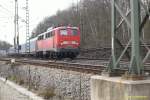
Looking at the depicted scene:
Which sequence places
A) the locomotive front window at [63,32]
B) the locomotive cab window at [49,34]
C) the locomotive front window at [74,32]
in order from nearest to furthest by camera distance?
the locomotive front window at [63,32]
the locomotive front window at [74,32]
the locomotive cab window at [49,34]

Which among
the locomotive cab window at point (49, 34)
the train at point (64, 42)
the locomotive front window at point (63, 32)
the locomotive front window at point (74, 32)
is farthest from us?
the locomotive cab window at point (49, 34)

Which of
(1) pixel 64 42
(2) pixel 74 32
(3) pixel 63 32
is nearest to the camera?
(1) pixel 64 42

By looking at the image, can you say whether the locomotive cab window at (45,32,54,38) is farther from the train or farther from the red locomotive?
the red locomotive

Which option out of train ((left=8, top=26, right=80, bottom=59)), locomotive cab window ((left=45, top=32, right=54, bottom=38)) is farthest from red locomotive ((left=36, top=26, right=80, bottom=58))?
locomotive cab window ((left=45, top=32, right=54, bottom=38))

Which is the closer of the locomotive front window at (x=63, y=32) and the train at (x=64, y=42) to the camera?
the train at (x=64, y=42)

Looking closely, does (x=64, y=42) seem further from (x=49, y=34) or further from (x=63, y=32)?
(x=49, y=34)

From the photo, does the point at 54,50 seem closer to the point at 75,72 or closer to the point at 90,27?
the point at 75,72

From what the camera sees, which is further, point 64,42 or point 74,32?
point 74,32

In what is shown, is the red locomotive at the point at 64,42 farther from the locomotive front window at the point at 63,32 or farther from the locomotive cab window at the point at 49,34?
the locomotive cab window at the point at 49,34

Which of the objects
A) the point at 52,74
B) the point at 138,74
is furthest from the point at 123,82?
the point at 52,74

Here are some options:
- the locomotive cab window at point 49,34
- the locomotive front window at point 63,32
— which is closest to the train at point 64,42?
the locomotive front window at point 63,32

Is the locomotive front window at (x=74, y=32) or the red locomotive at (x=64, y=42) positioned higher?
the locomotive front window at (x=74, y=32)

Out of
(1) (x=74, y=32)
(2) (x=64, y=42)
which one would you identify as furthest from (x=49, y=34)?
(2) (x=64, y=42)

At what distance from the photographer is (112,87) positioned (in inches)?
364
